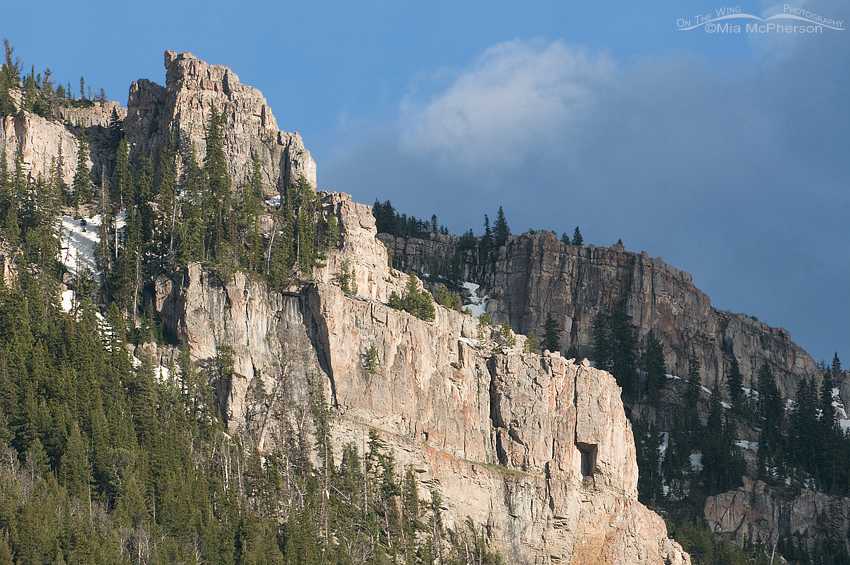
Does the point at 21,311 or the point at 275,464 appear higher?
the point at 21,311

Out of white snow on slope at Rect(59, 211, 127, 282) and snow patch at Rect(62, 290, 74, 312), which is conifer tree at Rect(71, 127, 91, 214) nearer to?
white snow on slope at Rect(59, 211, 127, 282)

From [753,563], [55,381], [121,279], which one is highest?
[121,279]

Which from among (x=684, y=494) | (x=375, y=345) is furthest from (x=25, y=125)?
(x=684, y=494)

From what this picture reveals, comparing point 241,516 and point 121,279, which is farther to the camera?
point 121,279

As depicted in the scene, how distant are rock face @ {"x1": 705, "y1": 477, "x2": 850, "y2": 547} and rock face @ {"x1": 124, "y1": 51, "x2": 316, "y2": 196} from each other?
205 ft

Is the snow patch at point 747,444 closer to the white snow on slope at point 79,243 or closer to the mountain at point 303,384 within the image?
the mountain at point 303,384

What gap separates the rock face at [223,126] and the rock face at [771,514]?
62524mm

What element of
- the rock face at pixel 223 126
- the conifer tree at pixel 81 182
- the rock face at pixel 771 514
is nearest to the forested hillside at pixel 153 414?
the conifer tree at pixel 81 182

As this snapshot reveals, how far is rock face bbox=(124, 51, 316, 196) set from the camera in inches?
6885

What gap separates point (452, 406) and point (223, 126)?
46.0 m

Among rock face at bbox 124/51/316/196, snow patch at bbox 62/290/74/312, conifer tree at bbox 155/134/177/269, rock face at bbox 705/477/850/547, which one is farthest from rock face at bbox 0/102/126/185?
rock face at bbox 705/477/850/547

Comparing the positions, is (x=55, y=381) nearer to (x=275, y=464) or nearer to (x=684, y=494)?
(x=275, y=464)

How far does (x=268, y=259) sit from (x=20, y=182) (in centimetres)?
2990

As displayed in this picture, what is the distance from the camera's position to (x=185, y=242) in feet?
521
